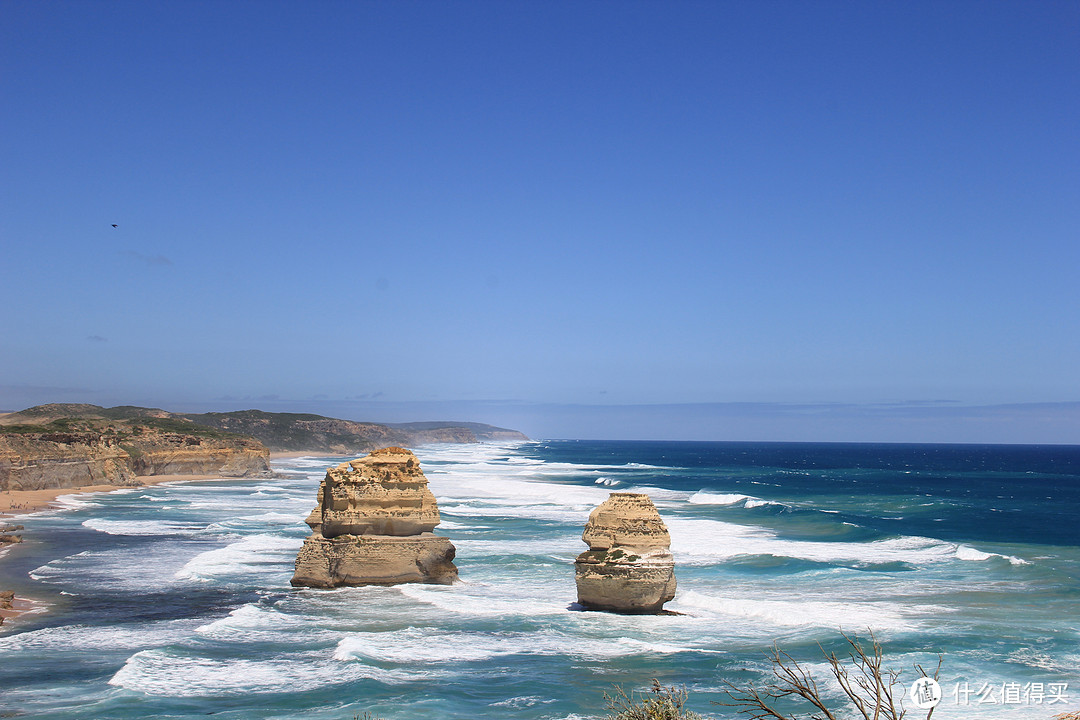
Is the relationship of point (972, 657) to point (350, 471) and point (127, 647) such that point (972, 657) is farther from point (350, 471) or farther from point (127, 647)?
point (127, 647)

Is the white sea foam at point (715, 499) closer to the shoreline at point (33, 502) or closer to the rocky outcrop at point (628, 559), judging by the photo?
the shoreline at point (33, 502)

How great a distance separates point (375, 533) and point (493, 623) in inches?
210

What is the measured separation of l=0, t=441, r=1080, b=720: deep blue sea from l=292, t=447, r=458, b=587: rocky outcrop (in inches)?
22.5

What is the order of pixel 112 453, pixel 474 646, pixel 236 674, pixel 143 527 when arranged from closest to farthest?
pixel 236 674 → pixel 474 646 → pixel 143 527 → pixel 112 453

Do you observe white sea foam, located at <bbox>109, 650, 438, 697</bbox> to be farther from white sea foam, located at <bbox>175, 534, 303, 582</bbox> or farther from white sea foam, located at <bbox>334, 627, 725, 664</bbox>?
white sea foam, located at <bbox>175, 534, 303, 582</bbox>

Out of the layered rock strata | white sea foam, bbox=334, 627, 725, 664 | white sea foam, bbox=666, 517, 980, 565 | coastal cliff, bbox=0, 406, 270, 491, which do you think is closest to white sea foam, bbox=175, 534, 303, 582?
white sea foam, bbox=334, 627, 725, 664

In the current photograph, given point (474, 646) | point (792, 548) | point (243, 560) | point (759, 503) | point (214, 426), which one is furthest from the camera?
point (214, 426)

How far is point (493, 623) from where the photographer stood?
19.1m

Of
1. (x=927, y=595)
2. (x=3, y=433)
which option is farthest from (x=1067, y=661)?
(x=3, y=433)

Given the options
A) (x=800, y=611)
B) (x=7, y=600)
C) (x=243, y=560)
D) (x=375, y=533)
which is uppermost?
(x=375, y=533)

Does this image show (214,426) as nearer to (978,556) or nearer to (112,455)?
(112,455)

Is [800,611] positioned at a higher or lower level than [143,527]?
higher

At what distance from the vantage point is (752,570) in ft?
89.8

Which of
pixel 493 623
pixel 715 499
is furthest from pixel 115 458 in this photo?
pixel 493 623
